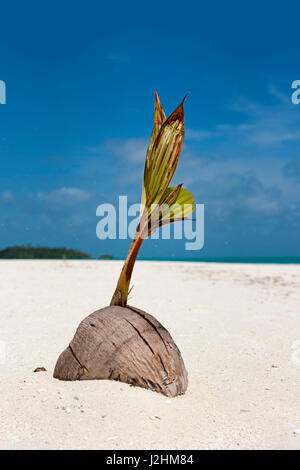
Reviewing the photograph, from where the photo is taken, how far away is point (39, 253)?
88.7ft

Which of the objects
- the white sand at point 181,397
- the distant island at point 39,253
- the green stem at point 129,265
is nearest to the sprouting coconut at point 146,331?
the green stem at point 129,265

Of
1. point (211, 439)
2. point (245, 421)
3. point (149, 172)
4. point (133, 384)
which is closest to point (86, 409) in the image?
point (133, 384)

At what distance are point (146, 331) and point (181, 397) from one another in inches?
24.4

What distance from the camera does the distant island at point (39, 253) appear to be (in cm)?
2697

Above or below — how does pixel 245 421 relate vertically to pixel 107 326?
below

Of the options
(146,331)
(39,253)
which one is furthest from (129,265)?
(39,253)

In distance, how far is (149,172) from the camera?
360 centimetres

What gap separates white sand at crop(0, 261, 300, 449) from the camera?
9.41 feet

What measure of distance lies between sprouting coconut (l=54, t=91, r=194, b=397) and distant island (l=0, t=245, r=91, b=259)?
2363 centimetres

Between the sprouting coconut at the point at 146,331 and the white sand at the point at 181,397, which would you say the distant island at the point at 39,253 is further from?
the sprouting coconut at the point at 146,331

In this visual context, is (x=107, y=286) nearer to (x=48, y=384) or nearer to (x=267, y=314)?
(x=267, y=314)

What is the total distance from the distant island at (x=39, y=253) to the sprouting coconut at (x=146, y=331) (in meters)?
23.6

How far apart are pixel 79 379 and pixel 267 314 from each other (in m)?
5.03

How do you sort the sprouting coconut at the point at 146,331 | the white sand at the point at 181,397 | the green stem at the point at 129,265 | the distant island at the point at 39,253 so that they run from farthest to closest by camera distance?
1. the distant island at the point at 39,253
2. the green stem at the point at 129,265
3. the sprouting coconut at the point at 146,331
4. the white sand at the point at 181,397
